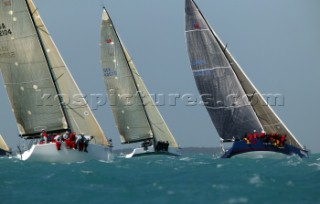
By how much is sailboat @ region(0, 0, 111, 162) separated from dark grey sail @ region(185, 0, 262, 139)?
817 centimetres

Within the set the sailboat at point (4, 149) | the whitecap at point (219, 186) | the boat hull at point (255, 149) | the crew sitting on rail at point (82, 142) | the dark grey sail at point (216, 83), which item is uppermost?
the dark grey sail at point (216, 83)

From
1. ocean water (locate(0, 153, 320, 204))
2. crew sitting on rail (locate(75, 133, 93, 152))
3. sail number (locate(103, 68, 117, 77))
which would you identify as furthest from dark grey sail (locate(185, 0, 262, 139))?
ocean water (locate(0, 153, 320, 204))

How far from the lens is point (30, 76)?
1783 inches

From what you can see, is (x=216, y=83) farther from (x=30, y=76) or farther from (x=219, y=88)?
(x=30, y=76)

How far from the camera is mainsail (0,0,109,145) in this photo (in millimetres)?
44781

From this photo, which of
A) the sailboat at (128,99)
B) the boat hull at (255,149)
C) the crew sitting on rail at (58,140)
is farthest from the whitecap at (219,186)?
the sailboat at (128,99)

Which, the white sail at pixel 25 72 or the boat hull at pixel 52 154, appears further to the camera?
the white sail at pixel 25 72

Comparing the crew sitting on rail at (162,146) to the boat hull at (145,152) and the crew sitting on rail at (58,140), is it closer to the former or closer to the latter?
the boat hull at (145,152)

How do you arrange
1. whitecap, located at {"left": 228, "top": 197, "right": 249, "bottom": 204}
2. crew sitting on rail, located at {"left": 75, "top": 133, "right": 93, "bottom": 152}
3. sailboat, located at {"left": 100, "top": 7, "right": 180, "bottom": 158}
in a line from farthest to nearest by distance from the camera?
sailboat, located at {"left": 100, "top": 7, "right": 180, "bottom": 158}
crew sitting on rail, located at {"left": 75, "top": 133, "right": 93, "bottom": 152}
whitecap, located at {"left": 228, "top": 197, "right": 249, "bottom": 204}

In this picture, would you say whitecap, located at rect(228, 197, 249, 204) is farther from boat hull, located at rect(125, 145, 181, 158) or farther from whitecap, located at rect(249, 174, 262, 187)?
boat hull, located at rect(125, 145, 181, 158)

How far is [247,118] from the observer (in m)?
49.7

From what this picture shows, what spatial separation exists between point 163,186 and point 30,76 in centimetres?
2014

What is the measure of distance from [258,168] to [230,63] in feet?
62.4

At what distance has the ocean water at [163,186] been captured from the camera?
24359 mm
